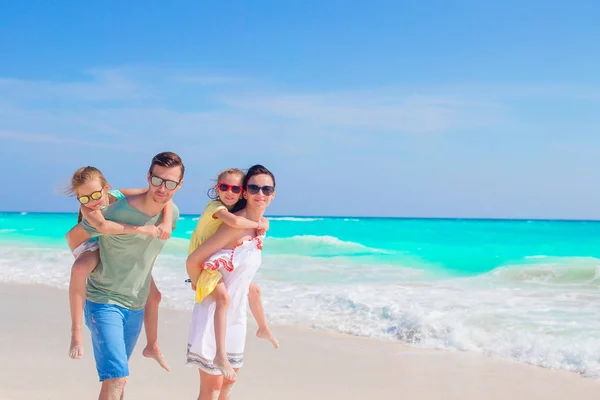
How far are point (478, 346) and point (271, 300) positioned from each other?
420 cm

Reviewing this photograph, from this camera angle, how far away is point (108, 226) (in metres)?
3.34

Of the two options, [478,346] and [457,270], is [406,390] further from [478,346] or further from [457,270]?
[457,270]

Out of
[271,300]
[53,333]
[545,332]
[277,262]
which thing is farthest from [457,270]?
[53,333]

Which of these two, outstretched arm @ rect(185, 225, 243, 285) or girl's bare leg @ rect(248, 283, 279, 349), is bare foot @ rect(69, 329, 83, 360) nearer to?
outstretched arm @ rect(185, 225, 243, 285)

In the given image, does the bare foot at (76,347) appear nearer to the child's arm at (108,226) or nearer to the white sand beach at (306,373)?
the child's arm at (108,226)

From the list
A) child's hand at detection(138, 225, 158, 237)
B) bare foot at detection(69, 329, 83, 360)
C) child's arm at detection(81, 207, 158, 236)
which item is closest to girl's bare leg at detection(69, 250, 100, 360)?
bare foot at detection(69, 329, 83, 360)

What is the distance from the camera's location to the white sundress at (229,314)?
3.32 metres

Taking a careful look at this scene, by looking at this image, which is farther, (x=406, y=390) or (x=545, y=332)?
(x=545, y=332)

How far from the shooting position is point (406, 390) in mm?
5684

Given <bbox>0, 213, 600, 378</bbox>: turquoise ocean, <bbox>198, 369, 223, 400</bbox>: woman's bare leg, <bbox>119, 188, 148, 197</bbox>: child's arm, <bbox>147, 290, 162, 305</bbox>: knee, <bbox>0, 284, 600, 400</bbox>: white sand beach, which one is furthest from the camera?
<bbox>0, 213, 600, 378</bbox>: turquoise ocean

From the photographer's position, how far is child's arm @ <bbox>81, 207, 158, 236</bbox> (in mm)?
3334

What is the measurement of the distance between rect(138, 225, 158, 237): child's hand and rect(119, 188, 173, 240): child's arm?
4 centimetres

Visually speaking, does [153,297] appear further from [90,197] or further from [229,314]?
[90,197]

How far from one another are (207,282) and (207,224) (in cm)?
32
